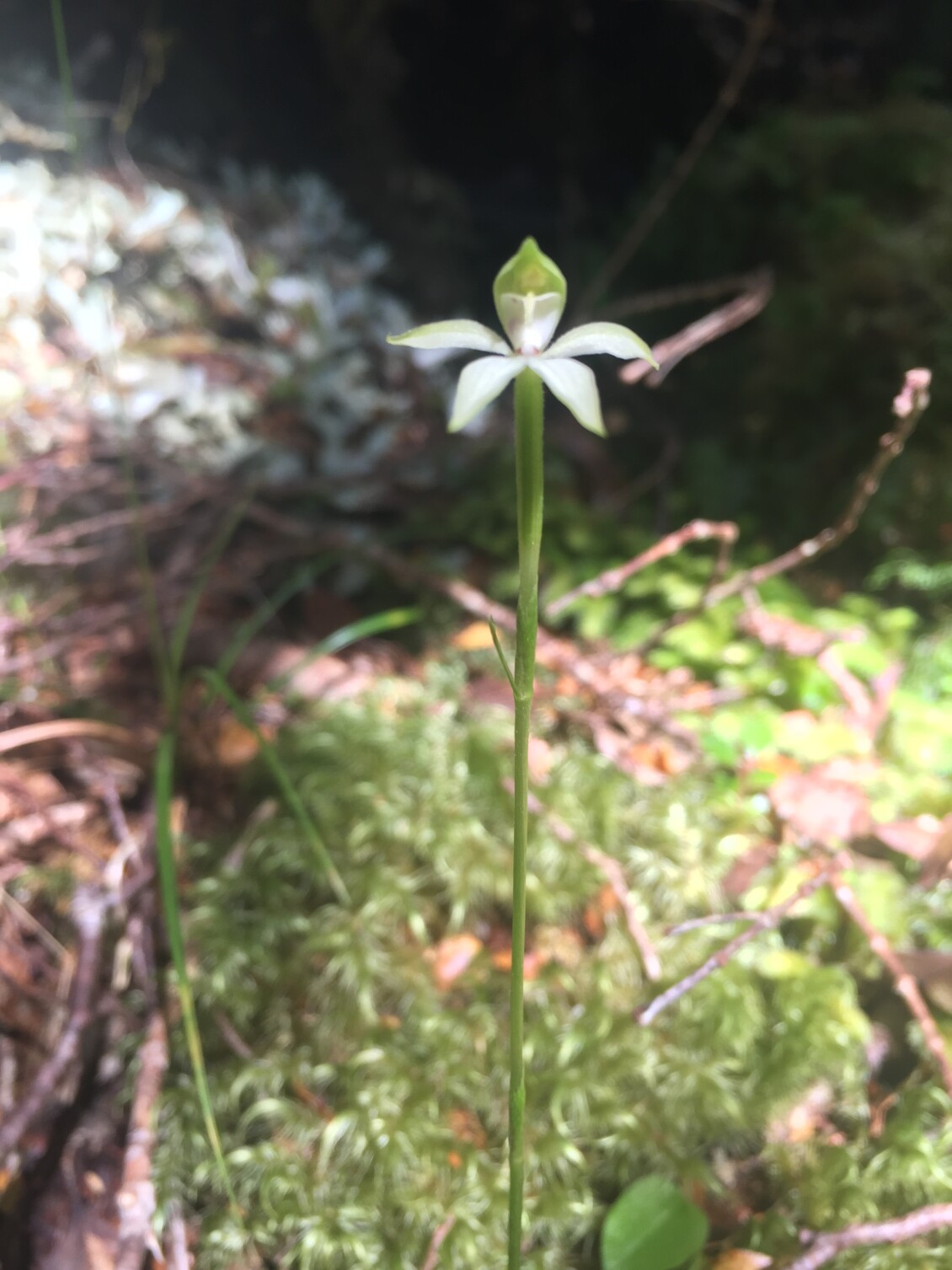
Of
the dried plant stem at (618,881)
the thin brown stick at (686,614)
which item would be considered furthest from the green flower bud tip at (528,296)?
the thin brown stick at (686,614)

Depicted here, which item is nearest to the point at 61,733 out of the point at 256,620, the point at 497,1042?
the point at 256,620

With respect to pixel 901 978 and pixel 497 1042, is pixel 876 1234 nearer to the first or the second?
pixel 901 978

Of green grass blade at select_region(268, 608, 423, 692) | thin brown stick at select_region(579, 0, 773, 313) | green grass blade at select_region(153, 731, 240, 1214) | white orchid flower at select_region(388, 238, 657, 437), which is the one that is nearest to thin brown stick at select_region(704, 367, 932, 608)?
white orchid flower at select_region(388, 238, 657, 437)

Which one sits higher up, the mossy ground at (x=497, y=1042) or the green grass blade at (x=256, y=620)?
the green grass blade at (x=256, y=620)

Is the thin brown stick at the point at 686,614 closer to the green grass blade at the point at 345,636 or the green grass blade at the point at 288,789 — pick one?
the green grass blade at the point at 345,636

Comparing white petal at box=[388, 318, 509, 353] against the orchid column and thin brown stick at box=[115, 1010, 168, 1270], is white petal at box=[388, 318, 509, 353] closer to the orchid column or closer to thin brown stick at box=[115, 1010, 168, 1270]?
the orchid column

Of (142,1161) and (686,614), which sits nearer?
(142,1161)
